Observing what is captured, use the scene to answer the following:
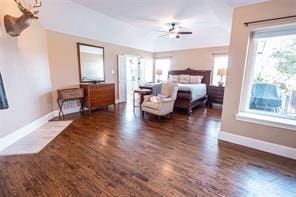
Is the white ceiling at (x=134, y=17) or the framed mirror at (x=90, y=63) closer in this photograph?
the white ceiling at (x=134, y=17)

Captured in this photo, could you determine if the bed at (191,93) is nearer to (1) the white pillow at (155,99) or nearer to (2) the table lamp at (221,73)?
(2) the table lamp at (221,73)

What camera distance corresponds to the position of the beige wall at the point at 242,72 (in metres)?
2.57

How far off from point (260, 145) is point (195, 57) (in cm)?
521

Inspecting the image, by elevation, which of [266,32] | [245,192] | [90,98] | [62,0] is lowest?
[245,192]

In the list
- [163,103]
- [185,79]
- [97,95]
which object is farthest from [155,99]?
[185,79]

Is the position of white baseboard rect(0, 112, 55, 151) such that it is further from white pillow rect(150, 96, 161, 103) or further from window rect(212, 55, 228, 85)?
window rect(212, 55, 228, 85)

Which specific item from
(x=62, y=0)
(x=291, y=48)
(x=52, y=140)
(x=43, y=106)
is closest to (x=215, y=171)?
(x=291, y=48)

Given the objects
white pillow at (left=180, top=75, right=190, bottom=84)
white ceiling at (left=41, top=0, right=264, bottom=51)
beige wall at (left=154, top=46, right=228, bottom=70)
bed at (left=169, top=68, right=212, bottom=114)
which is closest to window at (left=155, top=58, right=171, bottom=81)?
beige wall at (left=154, top=46, right=228, bottom=70)

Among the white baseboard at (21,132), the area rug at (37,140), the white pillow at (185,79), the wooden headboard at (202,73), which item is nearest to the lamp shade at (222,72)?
the wooden headboard at (202,73)

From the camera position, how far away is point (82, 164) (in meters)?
2.38

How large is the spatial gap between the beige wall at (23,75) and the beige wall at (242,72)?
4079 mm

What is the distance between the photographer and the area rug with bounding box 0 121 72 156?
2727 millimetres

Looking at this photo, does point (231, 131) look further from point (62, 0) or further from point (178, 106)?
point (62, 0)

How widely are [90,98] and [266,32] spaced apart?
4.61m
